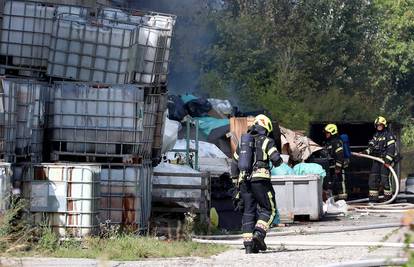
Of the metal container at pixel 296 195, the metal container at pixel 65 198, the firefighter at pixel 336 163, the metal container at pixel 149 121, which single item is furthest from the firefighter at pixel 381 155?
the metal container at pixel 65 198

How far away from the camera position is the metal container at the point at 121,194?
1290cm

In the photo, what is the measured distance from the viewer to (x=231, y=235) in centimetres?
1396

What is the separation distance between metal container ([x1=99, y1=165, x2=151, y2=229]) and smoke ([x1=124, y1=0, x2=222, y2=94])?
18.1 meters

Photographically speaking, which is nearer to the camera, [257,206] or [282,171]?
[257,206]

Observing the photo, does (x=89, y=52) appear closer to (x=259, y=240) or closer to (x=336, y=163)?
(x=259, y=240)

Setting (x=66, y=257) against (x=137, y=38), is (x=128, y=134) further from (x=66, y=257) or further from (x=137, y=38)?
(x=66, y=257)

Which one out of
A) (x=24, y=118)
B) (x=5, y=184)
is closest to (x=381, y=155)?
(x=24, y=118)

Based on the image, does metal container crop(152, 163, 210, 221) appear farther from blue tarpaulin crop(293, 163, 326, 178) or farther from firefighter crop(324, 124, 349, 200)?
firefighter crop(324, 124, 349, 200)

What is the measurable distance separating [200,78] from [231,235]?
691 inches

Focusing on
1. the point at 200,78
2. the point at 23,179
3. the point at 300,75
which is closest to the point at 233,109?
the point at 200,78

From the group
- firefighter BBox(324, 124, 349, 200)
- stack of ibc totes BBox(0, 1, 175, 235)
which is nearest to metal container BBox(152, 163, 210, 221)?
→ stack of ibc totes BBox(0, 1, 175, 235)

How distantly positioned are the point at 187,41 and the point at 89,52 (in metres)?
19.0

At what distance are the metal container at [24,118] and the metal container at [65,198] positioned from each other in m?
0.56

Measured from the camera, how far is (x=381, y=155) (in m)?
20.6
